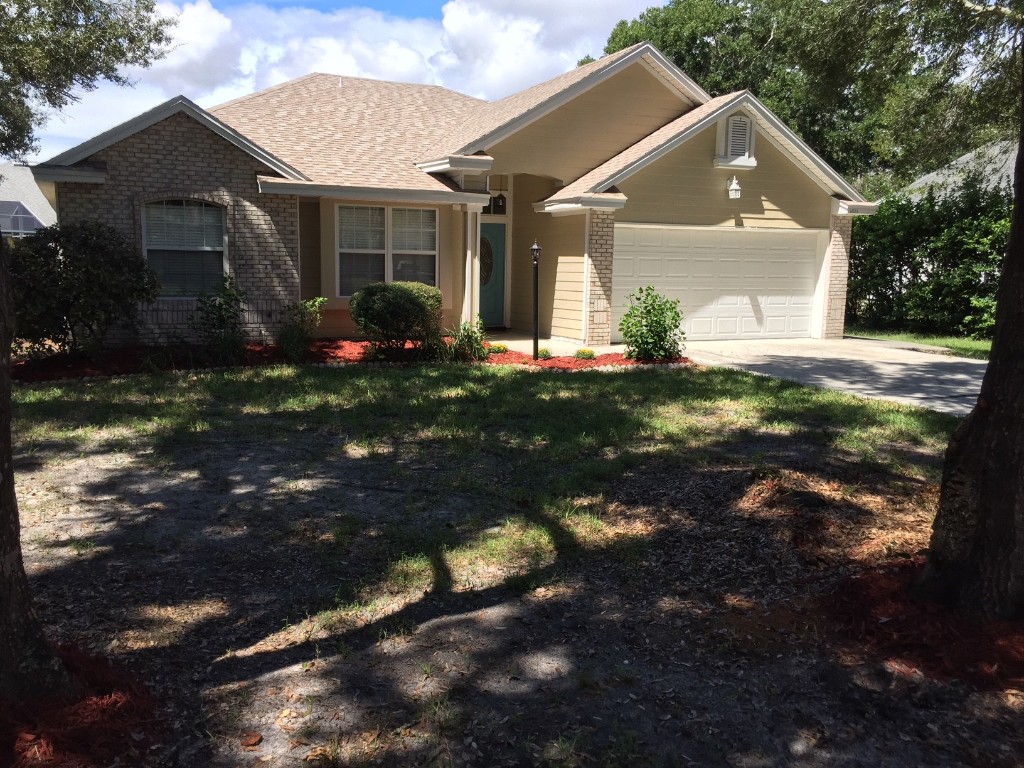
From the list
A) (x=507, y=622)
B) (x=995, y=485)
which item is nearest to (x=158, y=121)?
(x=507, y=622)

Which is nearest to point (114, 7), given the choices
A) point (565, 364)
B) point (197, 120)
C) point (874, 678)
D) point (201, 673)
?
point (197, 120)

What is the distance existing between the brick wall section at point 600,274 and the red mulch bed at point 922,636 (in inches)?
438

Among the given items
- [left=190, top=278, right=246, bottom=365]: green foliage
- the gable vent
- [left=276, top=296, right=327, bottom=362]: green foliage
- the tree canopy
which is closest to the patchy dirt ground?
[left=190, top=278, right=246, bottom=365]: green foliage

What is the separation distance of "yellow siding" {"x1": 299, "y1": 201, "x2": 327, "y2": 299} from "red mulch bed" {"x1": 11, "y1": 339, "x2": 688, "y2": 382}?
1261mm

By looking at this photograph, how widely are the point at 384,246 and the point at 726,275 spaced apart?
6.84m

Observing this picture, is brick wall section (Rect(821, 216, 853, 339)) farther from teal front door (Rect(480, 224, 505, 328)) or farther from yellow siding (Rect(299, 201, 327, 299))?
yellow siding (Rect(299, 201, 327, 299))

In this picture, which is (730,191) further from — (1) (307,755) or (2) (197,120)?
(1) (307,755)

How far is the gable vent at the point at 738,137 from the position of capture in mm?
15867

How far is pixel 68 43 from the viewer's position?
18.1 m

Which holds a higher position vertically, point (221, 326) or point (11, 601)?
point (221, 326)

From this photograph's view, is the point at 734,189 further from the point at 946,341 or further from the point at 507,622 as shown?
the point at 507,622

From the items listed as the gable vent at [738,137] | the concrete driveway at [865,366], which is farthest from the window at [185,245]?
the gable vent at [738,137]

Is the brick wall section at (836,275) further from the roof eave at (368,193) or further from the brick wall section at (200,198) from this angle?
the brick wall section at (200,198)

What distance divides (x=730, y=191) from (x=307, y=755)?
14805mm
